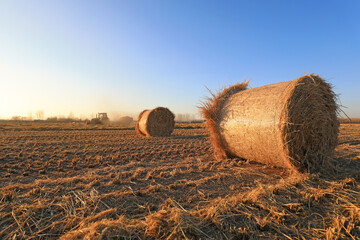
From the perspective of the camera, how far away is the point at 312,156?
4531 mm

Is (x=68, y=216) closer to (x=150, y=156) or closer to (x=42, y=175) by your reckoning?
(x=42, y=175)

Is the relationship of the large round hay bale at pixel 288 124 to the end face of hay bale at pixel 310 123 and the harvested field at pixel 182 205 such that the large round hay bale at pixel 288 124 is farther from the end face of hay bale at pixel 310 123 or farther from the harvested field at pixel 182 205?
the harvested field at pixel 182 205

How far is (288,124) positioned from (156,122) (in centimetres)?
1059

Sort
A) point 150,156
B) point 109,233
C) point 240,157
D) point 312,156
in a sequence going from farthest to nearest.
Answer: point 150,156
point 240,157
point 312,156
point 109,233

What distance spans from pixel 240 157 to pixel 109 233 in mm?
4588

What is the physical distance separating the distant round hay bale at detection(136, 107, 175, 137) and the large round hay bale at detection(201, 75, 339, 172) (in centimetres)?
882

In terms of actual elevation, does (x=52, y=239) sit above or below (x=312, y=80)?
below

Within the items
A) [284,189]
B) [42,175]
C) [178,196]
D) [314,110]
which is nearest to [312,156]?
[314,110]

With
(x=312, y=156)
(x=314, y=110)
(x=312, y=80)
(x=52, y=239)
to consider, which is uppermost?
(x=312, y=80)

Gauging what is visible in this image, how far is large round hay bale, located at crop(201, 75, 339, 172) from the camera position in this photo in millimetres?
4242

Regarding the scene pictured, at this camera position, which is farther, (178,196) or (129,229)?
(178,196)

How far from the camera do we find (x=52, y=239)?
7.04 feet

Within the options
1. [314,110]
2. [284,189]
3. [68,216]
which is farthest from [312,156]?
[68,216]

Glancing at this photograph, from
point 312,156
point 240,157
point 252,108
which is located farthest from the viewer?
point 240,157
